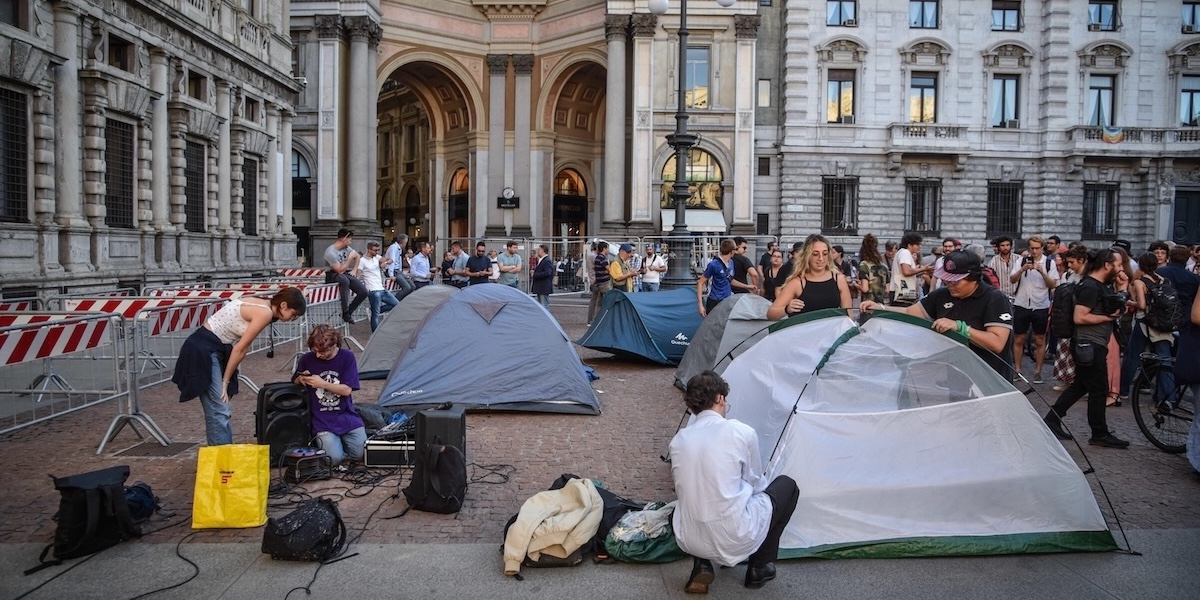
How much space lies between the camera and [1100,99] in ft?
117

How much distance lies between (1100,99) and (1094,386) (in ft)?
108

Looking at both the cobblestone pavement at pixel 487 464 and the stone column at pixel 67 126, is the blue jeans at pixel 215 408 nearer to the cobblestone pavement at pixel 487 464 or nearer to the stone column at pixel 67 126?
the cobblestone pavement at pixel 487 464

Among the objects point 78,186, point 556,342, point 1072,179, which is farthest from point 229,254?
point 1072,179

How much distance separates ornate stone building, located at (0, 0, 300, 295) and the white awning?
15.2 metres

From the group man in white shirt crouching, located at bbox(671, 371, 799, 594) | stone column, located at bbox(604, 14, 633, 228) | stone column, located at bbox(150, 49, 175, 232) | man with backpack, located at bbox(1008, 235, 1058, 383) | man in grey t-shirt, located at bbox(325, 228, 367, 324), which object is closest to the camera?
man in white shirt crouching, located at bbox(671, 371, 799, 594)

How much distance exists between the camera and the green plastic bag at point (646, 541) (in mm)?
5422

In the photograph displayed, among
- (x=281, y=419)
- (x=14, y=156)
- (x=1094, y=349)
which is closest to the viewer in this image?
(x=281, y=419)

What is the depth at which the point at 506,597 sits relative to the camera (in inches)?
196

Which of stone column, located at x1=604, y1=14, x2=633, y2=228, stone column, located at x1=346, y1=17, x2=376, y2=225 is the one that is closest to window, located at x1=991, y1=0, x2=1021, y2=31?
stone column, located at x1=604, y1=14, x2=633, y2=228

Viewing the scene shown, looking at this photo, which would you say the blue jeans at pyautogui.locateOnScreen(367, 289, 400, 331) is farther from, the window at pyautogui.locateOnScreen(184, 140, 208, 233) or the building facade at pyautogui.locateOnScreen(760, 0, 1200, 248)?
the building facade at pyautogui.locateOnScreen(760, 0, 1200, 248)

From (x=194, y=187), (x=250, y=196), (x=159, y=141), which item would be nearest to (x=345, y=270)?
(x=159, y=141)

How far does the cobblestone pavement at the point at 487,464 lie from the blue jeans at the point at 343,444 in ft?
0.81

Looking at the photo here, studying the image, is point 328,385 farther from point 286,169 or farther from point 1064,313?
point 286,169

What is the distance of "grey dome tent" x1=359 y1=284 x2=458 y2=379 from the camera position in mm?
12289
